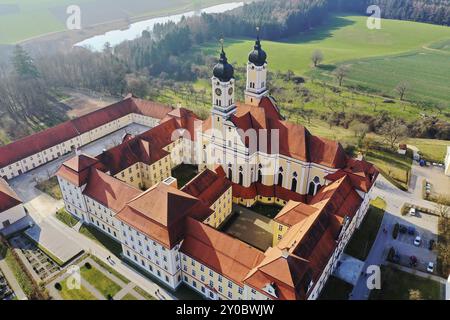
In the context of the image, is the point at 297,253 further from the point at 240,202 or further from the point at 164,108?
the point at 164,108

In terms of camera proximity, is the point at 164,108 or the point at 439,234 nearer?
the point at 439,234

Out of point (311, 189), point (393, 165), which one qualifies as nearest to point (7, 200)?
point (311, 189)

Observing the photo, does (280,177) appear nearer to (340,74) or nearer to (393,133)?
(393,133)

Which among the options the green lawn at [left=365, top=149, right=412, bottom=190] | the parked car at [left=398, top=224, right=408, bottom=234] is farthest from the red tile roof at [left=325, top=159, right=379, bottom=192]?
the green lawn at [left=365, top=149, right=412, bottom=190]

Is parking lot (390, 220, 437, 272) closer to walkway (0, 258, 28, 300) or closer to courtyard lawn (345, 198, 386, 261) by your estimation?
courtyard lawn (345, 198, 386, 261)

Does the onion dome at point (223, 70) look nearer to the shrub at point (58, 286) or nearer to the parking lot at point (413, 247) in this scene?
the parking lot at point (413, 247)

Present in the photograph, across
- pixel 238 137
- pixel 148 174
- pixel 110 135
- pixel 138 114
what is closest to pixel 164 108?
pixel 138 114
